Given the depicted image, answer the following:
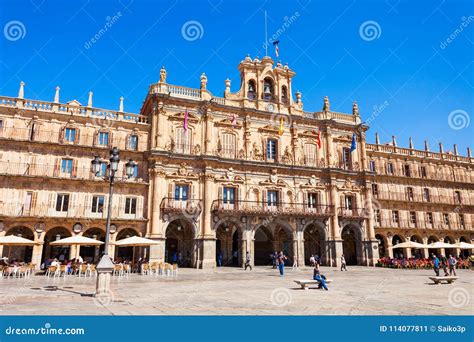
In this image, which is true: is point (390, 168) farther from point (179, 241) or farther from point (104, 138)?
point (104, 138)

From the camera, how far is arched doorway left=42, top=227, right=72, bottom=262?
26422mm

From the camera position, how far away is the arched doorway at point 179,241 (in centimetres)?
3097

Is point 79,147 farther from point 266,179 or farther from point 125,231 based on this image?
point 266,179

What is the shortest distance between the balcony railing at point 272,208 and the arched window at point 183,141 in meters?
5.08

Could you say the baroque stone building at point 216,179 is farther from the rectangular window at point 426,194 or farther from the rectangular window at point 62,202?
the rectangular window at point 426,194

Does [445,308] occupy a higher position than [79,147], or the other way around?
[79,147]

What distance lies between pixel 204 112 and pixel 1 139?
15.4 m

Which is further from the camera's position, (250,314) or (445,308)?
(445,308)

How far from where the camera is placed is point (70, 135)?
28.1 m

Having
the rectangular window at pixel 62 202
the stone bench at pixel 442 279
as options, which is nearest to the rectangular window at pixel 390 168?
the stone bench at pixel 442 279

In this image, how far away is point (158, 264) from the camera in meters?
22.9
